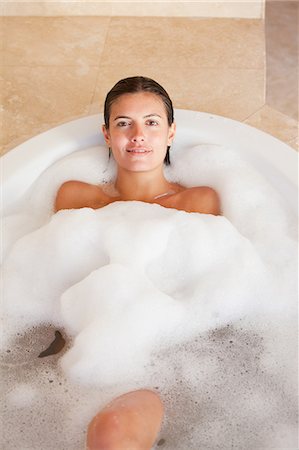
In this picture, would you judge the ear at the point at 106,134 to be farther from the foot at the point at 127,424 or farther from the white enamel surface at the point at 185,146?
the foot at the point at 127,424

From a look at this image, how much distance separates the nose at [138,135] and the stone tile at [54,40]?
78 cm

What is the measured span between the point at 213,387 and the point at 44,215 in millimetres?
588

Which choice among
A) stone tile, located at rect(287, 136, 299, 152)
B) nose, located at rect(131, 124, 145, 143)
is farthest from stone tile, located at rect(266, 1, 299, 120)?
nose, located at rect(131, 124, 145, 143)

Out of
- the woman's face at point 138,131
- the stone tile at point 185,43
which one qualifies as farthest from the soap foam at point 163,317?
the stone tile at point 185,43

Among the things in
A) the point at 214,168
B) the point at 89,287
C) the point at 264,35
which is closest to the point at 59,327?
the point at 89,287

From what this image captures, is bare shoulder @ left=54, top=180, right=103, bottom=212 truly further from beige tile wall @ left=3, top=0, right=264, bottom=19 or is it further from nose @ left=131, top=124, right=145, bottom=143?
beige tile wall @ left=3, top=0, right=264, bottom=19

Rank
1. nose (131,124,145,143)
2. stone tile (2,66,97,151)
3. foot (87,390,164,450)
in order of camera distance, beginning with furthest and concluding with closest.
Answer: stone tile (2,66,97,151), nose (131,124,145,143), foot (87,390,164,450)

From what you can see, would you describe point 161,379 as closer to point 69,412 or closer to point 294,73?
point 69,412

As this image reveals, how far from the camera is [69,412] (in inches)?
55.2

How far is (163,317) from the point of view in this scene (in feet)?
4.89

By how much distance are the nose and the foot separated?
1.94ft

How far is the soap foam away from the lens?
4.59ft

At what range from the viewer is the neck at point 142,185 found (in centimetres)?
175

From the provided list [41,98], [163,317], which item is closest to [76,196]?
[163,317]
